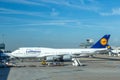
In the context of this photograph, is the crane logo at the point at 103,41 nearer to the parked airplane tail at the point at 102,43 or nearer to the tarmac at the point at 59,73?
the parked airplane tail at the point at 102,43

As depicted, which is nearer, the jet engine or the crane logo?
the jet engine

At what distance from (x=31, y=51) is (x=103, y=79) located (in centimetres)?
4101

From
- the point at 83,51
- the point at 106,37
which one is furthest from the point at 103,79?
the point at 106,37

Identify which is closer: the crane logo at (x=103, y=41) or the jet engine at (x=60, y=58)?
the jet engine at (x=60, y=58)

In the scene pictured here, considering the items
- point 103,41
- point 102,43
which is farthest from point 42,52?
point 103,41

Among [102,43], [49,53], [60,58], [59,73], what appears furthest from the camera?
[102,43]

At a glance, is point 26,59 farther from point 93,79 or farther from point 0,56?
point 93,79

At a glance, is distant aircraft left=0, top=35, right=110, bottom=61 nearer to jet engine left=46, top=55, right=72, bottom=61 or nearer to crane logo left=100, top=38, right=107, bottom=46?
jet engine left=46, top=55, right=72, bottom=61

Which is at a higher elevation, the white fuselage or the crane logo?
the crane logo

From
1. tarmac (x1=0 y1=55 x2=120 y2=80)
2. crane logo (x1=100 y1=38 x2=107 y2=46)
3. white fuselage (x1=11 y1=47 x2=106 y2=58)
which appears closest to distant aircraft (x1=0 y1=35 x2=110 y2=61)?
white fuselage (x1=11 y1=47 x2=106 y2=58)

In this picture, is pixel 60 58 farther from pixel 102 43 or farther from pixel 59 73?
pixel 59 73

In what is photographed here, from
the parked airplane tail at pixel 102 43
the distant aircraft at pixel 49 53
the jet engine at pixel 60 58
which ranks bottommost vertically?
the jet engine at pixel 60 58

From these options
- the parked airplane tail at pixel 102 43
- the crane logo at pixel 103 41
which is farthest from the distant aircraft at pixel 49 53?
the crane logo at pixel 103 41

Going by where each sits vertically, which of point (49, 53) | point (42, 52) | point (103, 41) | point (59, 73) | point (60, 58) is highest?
point (103, 41)
